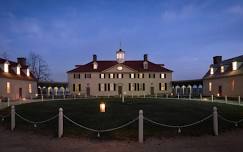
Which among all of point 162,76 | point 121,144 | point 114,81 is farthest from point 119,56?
point 121,144

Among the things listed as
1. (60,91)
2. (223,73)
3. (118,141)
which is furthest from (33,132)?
(60,91)

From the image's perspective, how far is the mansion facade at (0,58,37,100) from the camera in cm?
4010

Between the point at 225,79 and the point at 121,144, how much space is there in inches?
1515

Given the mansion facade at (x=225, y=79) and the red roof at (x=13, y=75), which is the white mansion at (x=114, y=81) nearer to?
the red roof at (x=13, y=75)

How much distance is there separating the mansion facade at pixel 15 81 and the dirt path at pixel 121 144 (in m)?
28.3

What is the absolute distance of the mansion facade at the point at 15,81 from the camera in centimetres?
4010

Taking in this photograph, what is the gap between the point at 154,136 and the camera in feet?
41.9

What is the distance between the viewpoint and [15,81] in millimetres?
43906

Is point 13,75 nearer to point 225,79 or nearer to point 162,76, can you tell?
point 162,76

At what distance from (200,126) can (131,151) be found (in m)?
6.02

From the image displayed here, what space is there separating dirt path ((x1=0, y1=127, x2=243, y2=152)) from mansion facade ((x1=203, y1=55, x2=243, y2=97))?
101 feet

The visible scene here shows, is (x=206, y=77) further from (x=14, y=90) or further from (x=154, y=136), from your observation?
(x=154, y=136)

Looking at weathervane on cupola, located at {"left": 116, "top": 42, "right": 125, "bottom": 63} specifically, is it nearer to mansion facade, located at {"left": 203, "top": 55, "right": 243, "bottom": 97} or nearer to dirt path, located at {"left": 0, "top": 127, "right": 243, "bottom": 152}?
mansion facade, located at {"left": 203, "top": 55, "right": 243, "bottom": 97}

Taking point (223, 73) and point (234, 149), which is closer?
point (234, 149)
